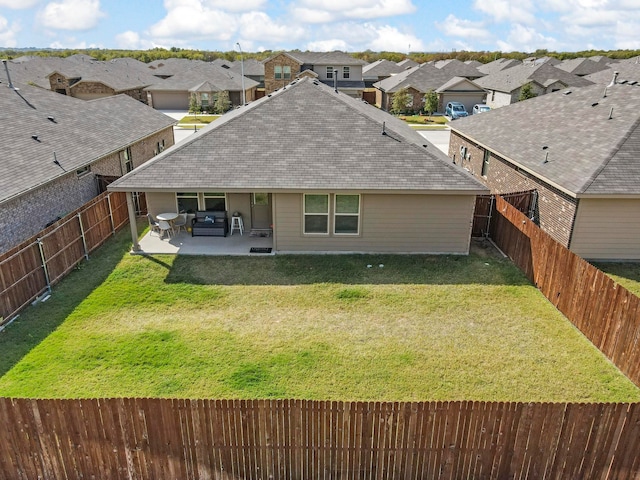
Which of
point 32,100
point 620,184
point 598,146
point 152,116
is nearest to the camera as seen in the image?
point 620,184

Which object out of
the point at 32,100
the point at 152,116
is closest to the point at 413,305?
the point at 32,100

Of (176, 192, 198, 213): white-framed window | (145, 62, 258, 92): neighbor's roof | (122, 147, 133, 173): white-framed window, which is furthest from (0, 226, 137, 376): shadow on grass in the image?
(145, 62, 258, 92): neighbor's roof

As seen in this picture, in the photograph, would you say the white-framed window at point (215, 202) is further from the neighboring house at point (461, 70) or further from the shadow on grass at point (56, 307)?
the neighboring house at point (461, 70)

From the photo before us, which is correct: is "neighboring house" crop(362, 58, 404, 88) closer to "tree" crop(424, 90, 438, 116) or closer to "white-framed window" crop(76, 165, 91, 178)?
"tree" crop(424, 90, 438, 116)

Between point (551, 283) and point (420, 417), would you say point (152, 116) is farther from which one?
point (420, 417)

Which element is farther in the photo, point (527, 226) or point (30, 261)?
point (527, 226)

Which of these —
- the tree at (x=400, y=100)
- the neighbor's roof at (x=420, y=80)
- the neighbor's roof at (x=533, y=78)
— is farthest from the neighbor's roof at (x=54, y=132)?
the neighbor's roof at (x=533, y=78)

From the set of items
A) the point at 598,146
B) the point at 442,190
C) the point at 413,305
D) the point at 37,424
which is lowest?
the point at 413,305

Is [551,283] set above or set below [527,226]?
below

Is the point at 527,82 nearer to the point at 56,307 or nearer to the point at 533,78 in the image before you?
the point at 533,78
